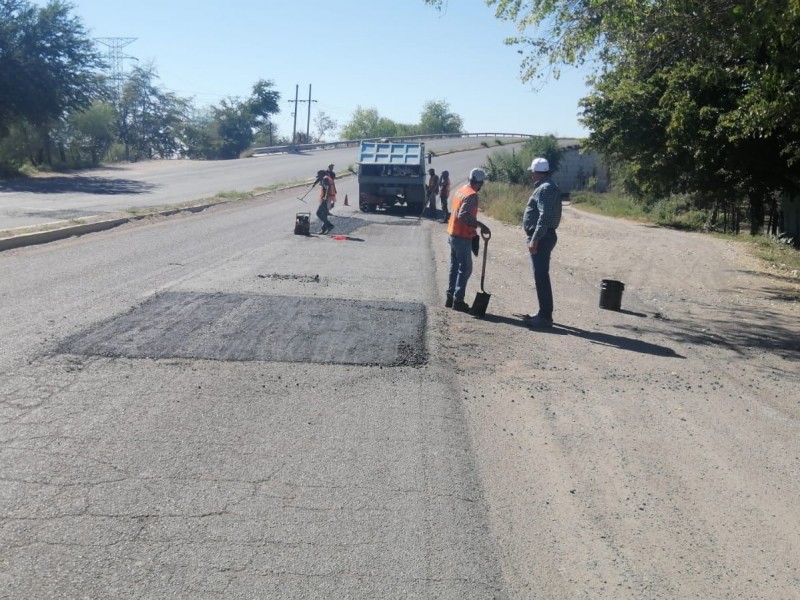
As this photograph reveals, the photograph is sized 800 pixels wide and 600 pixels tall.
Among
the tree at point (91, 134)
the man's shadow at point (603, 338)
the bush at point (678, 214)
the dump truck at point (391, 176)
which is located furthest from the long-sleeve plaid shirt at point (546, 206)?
the tree at point (91, 134)

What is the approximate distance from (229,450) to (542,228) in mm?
5586

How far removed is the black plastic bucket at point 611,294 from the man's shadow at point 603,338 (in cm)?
160

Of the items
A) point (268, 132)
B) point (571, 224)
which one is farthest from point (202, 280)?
point (268, 132)

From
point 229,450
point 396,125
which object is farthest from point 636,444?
point 396,125

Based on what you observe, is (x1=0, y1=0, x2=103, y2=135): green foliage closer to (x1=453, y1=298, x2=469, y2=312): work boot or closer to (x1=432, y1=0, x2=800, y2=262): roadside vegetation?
(x1=432, y1=0, x2=800, y2=262): roadside vegetation

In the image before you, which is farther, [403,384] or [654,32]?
[654,32]

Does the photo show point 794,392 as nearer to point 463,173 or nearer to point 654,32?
point 654,32

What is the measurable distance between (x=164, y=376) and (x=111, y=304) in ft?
10.5

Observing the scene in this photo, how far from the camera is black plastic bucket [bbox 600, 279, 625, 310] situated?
1164cm

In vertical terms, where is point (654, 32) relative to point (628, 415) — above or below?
above

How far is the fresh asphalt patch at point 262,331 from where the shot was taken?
7.67 m

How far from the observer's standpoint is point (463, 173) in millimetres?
57875

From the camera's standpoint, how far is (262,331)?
861 cm

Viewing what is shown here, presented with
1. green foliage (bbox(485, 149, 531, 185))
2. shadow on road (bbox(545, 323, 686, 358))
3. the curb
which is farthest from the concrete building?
shadow on road (bbox(545, 323, 686, 358))
